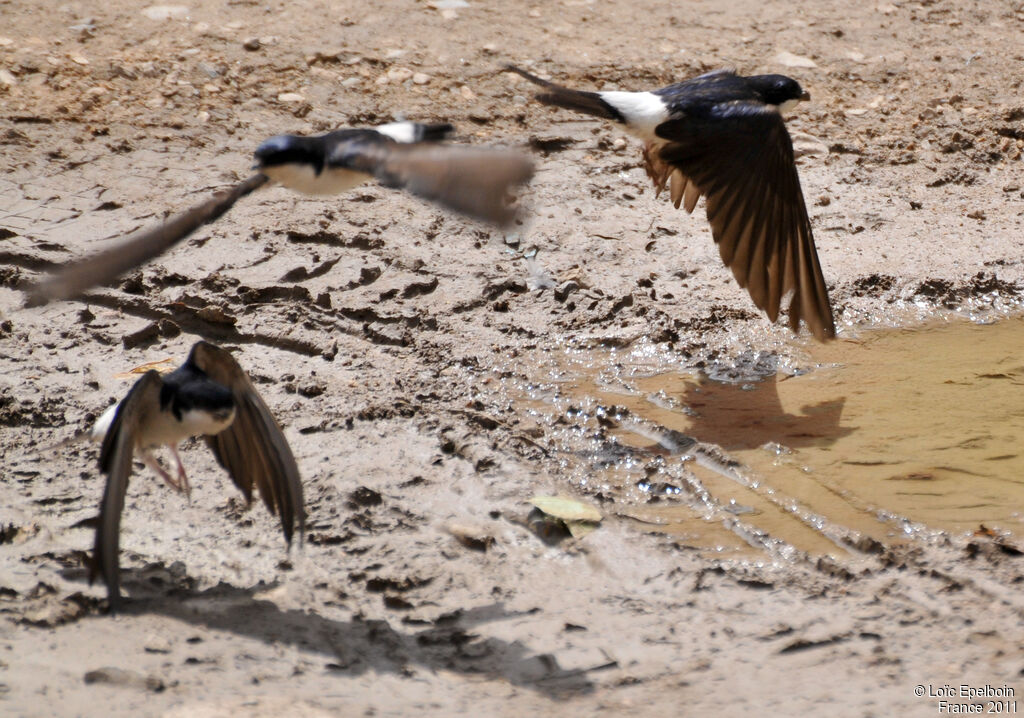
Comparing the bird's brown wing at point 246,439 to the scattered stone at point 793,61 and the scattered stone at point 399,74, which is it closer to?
the scattered stone at point 399,74

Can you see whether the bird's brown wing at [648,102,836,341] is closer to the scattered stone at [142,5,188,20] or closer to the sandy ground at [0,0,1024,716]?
the sandy ground at [0,0,1024,716]

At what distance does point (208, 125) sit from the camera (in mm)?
5496

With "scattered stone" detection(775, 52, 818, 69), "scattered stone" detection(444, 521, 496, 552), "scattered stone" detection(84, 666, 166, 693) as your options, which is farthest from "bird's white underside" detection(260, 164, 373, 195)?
"scattered stone" detection(775, 52, 818, 69)

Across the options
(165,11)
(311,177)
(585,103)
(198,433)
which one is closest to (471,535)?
(198,433)

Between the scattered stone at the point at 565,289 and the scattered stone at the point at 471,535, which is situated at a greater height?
the scattered stone at the point at 565,289

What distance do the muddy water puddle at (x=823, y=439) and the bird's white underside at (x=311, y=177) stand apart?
3.38 ft

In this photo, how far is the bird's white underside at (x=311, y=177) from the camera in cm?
345

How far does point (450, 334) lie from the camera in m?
Result: 4.43

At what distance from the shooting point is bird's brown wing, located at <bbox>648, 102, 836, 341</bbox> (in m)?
4.10

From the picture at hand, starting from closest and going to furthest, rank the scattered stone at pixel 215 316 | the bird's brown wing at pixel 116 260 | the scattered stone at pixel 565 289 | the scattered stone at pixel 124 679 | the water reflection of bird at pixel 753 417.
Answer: the scattered stone at pixel 124 679
the bird's brown wing at pixel 116 260
the water reflection of bird at pixel 753 417
the scattered stone at pixel 215 316
the scattered stone at pixel 565 289

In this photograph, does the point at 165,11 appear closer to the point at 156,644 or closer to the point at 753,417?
the point at 753,417

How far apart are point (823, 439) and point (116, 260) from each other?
225cm

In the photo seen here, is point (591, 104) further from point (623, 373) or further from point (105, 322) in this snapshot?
point (105, 322)

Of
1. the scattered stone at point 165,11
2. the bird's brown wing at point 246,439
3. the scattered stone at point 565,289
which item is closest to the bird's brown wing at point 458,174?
the bird's brown wing at point 246,439
